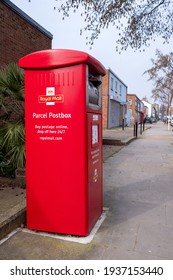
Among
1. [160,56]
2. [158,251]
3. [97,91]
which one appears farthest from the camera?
[160,56]

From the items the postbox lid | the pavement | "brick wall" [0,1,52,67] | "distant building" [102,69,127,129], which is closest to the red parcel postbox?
the postbox lid

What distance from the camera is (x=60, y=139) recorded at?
337cm

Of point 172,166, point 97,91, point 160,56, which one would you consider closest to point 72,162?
point 97,91

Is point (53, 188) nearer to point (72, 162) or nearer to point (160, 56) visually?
point (72, 162)

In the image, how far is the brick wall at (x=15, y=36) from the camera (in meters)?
7.55

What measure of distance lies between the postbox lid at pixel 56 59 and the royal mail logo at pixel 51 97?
28cm

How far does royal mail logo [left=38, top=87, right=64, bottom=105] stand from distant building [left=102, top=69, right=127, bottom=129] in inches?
1015

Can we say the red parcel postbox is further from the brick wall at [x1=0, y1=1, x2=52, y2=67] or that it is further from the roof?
the roof

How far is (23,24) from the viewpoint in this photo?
27.9ft

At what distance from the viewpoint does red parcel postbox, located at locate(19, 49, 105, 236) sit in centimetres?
326

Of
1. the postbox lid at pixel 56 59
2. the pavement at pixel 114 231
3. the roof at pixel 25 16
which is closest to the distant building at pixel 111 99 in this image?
the roof at pixel 25 16

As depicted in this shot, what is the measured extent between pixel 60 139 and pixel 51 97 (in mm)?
516

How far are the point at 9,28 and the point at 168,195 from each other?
6127 mm

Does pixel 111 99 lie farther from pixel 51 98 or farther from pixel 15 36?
pixel 51 98
